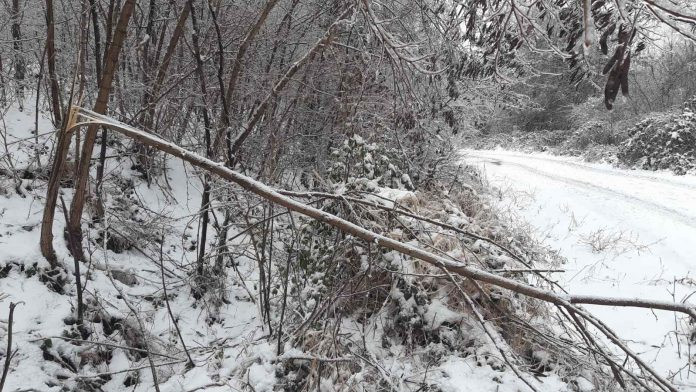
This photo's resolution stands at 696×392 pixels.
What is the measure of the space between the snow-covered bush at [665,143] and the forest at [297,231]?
6727mm

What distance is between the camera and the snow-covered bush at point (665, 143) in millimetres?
12336

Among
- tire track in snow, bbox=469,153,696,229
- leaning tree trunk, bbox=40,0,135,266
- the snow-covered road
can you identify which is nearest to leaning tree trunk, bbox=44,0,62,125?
leaning tree trunk, bbox=40,0,135,266

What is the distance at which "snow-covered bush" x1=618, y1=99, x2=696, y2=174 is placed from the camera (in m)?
12.3

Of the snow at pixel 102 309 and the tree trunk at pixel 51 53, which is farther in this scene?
the tree trunk at pixel 51 53

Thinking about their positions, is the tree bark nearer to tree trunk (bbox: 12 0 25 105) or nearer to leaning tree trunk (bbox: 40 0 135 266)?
leaning tree trunk (bbox: 40 0 135 266)

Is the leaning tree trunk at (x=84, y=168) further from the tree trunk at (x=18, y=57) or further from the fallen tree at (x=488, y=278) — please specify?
the tree trunk at (x=18, y=57)

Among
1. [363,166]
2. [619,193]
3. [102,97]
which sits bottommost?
[619,193]

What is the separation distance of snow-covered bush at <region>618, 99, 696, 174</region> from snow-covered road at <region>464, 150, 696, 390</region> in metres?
1.05

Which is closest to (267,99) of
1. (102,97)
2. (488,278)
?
(102,97)

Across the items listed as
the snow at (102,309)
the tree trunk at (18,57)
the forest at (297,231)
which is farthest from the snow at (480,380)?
the tree trunk at (18,57)

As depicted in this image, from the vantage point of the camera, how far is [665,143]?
1311 cm

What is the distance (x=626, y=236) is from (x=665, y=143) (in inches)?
362

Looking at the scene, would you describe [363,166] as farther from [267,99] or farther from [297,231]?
[297,231]

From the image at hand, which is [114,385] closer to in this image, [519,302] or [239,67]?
[239,67]
